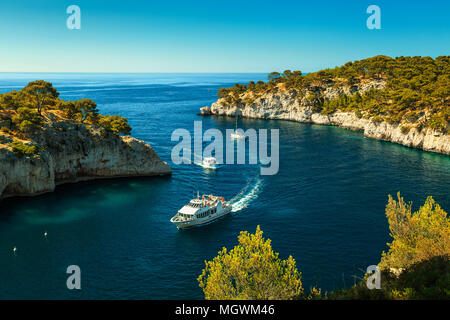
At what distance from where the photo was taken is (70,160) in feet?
238

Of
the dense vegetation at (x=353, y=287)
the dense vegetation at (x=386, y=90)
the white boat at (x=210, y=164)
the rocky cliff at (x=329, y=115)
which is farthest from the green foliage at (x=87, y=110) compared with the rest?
the dense vegetation at (x=386, y=90)

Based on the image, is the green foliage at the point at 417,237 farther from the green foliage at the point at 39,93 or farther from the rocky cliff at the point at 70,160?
the green foliage at the point at 39,93

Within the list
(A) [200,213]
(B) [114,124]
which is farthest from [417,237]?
(B) [114,124]

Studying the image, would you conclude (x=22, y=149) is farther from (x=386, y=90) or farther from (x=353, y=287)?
(x=386, y=90)

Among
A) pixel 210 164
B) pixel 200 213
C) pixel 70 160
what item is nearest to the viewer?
pixel 200 213

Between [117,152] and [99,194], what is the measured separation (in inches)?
511

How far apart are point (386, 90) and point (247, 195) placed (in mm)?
103834

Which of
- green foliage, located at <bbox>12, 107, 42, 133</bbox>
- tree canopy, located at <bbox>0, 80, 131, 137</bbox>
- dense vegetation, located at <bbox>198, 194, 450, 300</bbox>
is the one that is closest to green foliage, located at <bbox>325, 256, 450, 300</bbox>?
dense vegetation, located at <bbox>198, 194, 450, 300</bbox>

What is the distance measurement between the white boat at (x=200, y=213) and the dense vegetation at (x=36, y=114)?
107ft

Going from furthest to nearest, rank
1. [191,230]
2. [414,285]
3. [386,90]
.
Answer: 1. [386,90]
2. [191,230]
3. [414,285]

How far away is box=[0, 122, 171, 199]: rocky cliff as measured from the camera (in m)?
61.6

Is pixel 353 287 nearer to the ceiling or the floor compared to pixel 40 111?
nearer to the floor

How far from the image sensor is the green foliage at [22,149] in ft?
200

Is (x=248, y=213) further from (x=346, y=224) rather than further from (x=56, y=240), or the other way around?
(x=56, y=240)
